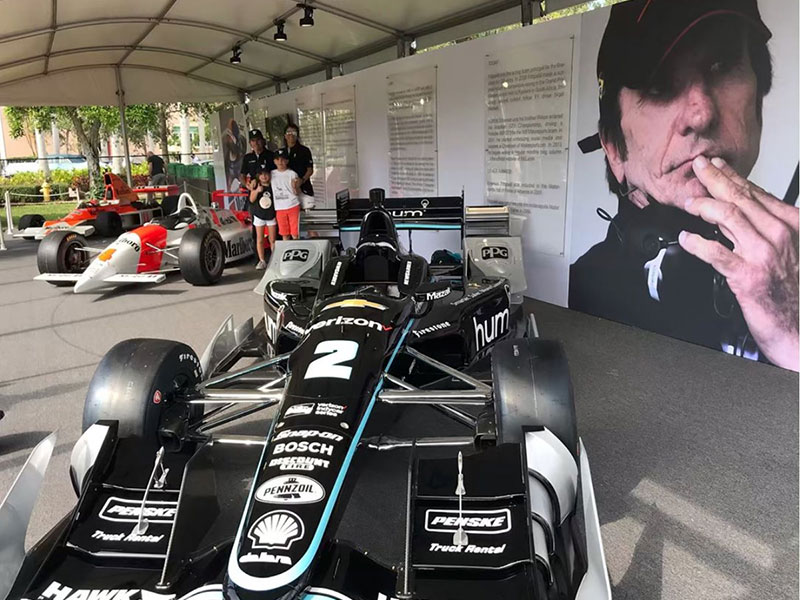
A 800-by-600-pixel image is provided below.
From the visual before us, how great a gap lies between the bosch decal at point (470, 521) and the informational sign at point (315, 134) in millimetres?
8229

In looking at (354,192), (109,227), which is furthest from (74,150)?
(354,192)

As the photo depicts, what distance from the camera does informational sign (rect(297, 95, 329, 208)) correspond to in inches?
374

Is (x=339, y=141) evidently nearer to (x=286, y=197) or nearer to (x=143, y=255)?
(x=286, y=197)

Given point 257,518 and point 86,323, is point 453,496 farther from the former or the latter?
point 86,323

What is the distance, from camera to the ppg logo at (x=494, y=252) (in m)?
4.76

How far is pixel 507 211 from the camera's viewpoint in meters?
5.27

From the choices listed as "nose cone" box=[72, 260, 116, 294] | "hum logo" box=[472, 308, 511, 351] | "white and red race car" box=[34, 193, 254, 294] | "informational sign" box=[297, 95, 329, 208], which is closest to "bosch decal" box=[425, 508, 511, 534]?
"hum logo" box=[472, 308, 511, 351]

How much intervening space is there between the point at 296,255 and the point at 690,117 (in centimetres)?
307

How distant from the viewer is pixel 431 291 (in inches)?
122

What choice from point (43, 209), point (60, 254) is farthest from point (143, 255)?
point (43, 209)

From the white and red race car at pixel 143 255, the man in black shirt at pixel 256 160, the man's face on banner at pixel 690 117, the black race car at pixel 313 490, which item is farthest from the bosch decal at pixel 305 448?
the man in black shirt at pixel 256 160

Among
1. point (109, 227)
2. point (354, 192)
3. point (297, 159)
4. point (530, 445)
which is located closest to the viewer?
point (530, 445)

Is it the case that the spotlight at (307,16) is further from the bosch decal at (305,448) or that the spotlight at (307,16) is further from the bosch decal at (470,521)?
the bosch decal at (470,521)

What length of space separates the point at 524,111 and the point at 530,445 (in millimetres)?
4408
